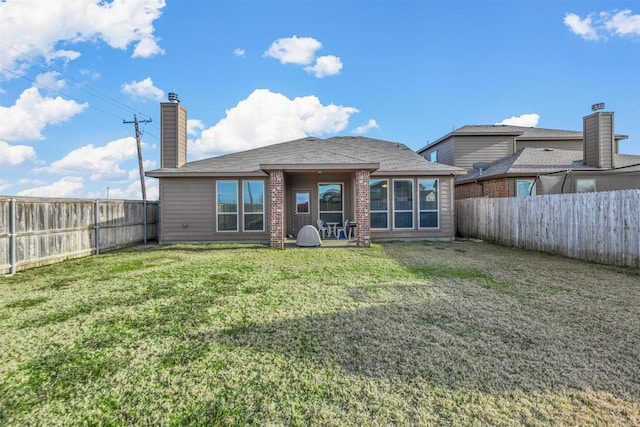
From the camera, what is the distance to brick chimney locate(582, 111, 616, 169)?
13512 mm

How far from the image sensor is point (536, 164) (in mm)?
14172

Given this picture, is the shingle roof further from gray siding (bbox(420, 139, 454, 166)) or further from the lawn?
the lawn

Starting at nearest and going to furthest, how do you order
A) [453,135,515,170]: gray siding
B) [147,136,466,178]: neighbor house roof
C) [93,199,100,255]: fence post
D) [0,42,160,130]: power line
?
[93,199,100,255]: fence post, [147,136,466,178]: neighbor house roof, [0,42,160,130]: power line, [453,135,515,170]: gray siding

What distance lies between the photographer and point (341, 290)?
5.09 m

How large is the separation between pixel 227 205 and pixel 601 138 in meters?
16.2

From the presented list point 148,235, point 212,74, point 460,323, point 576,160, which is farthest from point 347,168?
point 576,160

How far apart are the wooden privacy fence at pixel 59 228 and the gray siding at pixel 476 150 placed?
16057 mm

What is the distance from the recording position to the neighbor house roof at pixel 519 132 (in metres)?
17.1

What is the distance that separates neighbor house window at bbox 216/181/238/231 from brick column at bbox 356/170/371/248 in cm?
468

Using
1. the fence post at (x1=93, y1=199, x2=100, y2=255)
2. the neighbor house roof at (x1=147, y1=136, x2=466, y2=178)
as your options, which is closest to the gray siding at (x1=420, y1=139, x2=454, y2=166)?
the neighbor house roof at (x1=147, y1=136, x2=466, y2=178)

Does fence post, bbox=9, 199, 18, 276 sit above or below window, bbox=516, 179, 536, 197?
below

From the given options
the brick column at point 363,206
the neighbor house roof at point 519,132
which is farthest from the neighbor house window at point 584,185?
the brick column at point 363,206

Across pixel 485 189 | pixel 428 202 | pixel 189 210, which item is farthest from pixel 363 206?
pixel 485 189

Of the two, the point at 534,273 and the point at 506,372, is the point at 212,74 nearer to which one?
the point at 534,273
